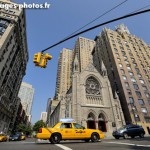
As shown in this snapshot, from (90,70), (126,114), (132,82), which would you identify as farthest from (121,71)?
(126,114)

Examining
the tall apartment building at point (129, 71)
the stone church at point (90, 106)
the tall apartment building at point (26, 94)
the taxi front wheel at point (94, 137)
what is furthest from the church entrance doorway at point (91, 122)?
the tall apartment building at point (26, 94)

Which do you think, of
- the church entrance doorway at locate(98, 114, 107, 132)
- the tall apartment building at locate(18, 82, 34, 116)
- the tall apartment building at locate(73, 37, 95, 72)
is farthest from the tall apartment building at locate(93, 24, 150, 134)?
the tall apartment building at locate(18, 82, 34, 116)

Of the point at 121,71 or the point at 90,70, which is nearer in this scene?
the point at 90,70

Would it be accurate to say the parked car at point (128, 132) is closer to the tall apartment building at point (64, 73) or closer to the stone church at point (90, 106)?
the stone church at point (90, 106)

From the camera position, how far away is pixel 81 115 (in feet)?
110

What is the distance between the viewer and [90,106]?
36031 millimetres

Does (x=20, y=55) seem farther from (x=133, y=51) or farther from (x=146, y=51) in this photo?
(x=146, y=51)

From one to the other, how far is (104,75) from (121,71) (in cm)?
709

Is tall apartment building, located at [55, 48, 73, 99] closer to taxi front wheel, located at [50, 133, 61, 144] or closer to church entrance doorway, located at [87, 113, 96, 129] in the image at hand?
church entrance doorway, located at [87, 113, 96, 129]

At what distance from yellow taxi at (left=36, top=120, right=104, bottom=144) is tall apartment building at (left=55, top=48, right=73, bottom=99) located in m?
73.0

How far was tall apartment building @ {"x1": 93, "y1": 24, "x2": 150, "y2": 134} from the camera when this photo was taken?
133 feet

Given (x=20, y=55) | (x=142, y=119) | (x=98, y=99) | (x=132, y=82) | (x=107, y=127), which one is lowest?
(x=107, y=127)

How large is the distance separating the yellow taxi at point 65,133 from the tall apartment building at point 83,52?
6640cm

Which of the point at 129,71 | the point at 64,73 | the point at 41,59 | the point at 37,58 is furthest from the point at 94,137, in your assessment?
the point at 64,73
